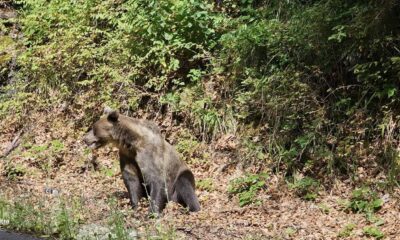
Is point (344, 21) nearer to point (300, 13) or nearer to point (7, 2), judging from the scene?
point (300, 13)

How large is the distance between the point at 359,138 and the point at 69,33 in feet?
22.6

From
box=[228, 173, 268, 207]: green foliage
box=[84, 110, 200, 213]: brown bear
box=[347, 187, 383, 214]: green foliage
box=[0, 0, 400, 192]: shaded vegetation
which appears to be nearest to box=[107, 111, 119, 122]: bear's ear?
box=[84, 110, 200, 213]: brown bear

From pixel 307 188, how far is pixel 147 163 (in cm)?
234

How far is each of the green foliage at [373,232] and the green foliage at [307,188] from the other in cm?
141

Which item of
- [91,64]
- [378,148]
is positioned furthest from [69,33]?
[378,148]

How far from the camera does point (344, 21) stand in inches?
387

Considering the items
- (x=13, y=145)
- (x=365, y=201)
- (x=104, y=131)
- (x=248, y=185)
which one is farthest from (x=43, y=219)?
(x=13, y=145)

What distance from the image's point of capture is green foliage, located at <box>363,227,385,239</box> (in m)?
7.30

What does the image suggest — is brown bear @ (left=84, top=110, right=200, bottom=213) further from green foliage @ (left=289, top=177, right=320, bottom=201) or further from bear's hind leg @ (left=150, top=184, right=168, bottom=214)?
green foliage @ (left=289, top=177, right=320, bottom=201)

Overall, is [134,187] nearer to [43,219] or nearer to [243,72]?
[43,219]

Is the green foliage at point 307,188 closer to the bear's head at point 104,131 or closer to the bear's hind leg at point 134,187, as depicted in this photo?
the bear's hind leg at point 134,187

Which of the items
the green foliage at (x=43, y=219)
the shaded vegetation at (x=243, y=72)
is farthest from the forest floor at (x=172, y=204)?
the shaded vegetation at (x=243, y=72)

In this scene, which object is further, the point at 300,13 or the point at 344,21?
the point at 300,13

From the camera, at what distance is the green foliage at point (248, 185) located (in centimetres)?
928
